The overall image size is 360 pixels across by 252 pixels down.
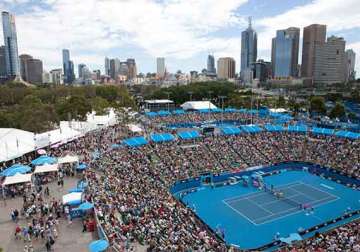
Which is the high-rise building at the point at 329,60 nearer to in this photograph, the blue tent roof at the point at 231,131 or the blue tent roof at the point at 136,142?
the blue tent roof at the point at 231,131

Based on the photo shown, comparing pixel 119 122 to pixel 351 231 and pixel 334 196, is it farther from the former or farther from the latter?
pixel 351 231

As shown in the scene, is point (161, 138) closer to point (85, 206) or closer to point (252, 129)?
point (252, 129)

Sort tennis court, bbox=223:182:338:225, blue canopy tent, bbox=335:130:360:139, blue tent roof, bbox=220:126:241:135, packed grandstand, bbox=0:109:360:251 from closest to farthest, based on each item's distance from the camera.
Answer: packed grandstand, bbox=0:109:360:251
tennis court, bbox=223:182:338:225
blue canopy tent, bbox=335:130:360:139
blue tent roof, bbox=220:126:241:135

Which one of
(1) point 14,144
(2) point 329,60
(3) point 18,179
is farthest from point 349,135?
(2) point 329,60

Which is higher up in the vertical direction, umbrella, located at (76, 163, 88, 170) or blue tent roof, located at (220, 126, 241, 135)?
blue tent roof, located at (220, 126, 241, 135)

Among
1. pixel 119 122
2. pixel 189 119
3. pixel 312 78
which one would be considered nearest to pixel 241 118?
pixel 189 119

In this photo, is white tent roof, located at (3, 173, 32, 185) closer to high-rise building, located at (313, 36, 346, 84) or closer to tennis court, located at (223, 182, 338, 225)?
tennis court, located at (223, 182, 338, 225)

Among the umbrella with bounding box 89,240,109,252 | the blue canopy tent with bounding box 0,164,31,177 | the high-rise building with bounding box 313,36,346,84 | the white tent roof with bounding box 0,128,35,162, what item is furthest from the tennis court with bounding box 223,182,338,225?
the high-rise building with bounding box 313,36,346,84
